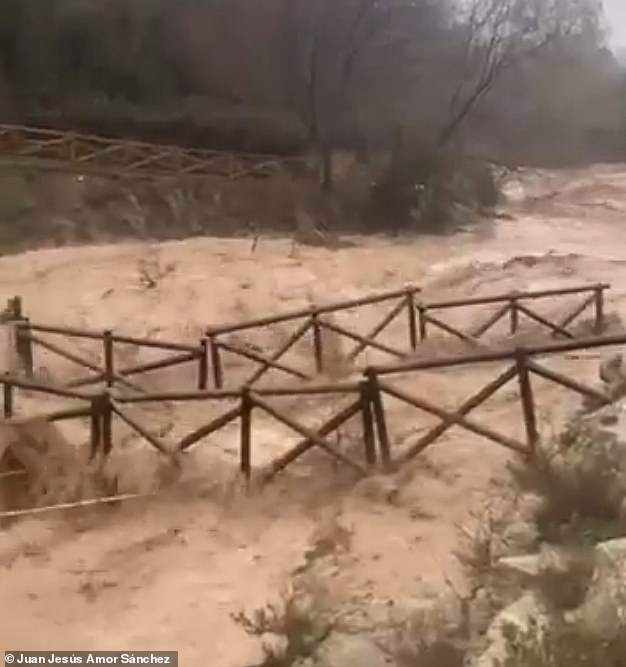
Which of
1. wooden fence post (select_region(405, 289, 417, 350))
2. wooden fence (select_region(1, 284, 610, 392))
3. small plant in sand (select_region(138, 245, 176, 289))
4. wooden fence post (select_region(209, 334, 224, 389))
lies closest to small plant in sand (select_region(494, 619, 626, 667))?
wooden fence (select_region(1, 284, 610, 392))

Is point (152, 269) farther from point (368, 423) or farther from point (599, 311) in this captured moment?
point (368, 423)

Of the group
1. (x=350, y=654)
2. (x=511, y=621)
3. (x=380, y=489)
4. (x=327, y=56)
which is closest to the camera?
(x=511, y=621)

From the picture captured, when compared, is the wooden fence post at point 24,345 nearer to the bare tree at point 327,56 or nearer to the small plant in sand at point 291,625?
the small plant in sand at point 291,625

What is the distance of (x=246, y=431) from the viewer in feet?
24.9

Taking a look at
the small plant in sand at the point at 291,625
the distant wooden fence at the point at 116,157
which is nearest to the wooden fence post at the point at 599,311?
the small plant in sand at the point at 291,625

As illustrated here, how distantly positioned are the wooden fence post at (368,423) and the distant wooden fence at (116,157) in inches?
534

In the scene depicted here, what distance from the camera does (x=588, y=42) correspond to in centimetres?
3819

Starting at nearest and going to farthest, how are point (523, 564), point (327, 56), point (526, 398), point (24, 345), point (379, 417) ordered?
point (523, 564), point (526, 398), point (379, 417), point (24, 345), point (327, 56)

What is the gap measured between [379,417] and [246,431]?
847mm

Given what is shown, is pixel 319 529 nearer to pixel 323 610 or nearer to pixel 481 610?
pixel 323 610

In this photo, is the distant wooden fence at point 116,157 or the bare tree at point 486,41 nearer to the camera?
the distant wooden fence at point 116,157

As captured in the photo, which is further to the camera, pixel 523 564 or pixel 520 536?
pixel 520 536

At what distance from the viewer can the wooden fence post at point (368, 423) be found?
294 inches

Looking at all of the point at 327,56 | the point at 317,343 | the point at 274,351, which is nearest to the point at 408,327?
the point at 274,351
